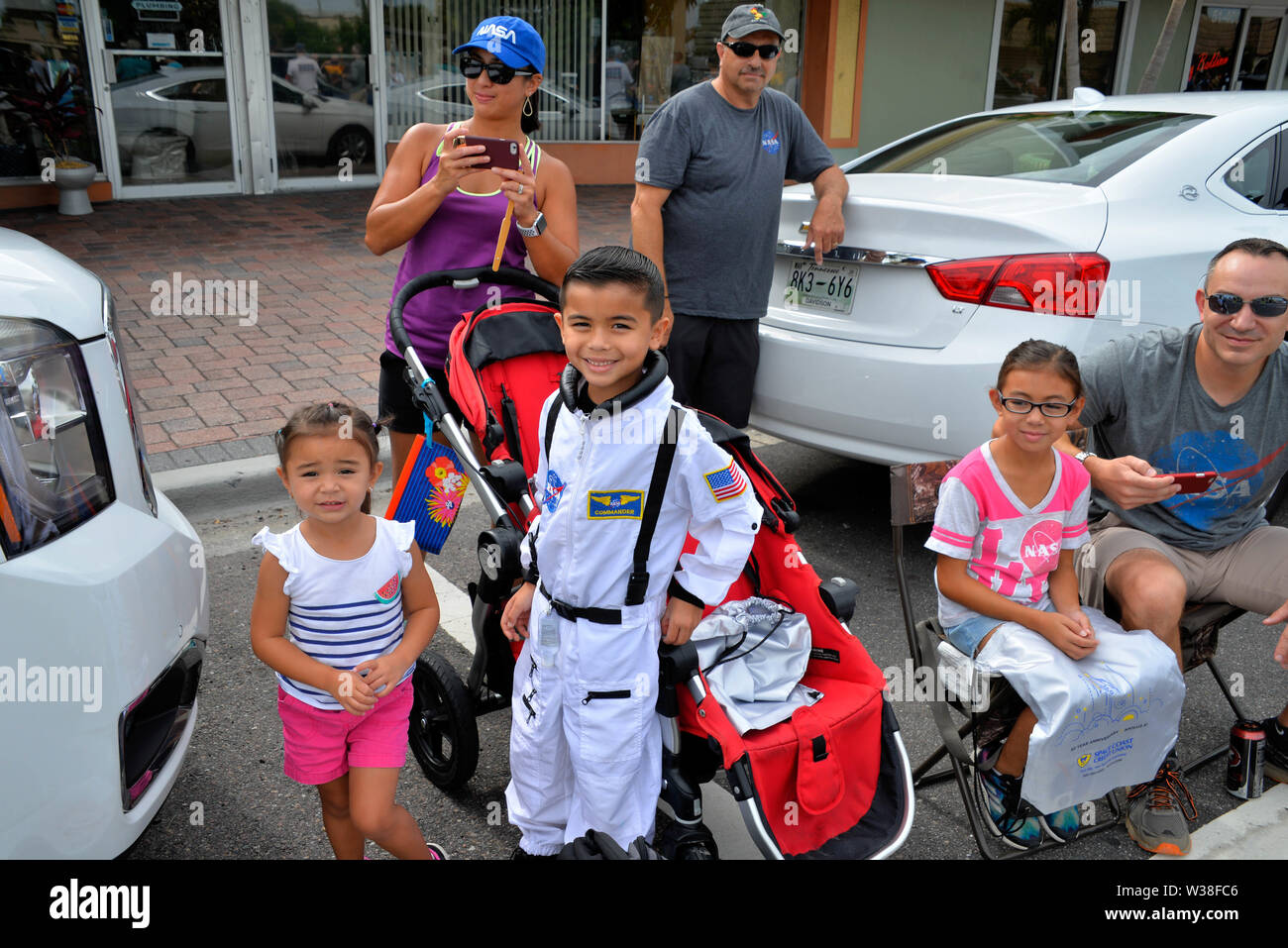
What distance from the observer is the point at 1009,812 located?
2.85 m

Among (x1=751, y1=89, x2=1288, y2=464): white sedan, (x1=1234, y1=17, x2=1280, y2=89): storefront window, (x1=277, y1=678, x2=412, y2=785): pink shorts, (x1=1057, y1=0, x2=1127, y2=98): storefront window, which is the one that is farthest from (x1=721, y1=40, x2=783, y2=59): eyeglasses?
(x1=1234, y1=17, x2=1280, y2=89): storefront window

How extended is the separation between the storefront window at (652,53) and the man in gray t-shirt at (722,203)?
9873 mm

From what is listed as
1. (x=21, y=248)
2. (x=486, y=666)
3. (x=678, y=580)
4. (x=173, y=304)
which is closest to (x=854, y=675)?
(x=678, y=580)

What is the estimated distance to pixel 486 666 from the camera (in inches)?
114

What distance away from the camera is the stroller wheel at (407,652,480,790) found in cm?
282

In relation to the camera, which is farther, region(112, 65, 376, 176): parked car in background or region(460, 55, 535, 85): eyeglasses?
region(112, 65, 376, 176): parked car in background

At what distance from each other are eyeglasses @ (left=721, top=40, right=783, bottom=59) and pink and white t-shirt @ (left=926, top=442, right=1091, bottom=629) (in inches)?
70.6

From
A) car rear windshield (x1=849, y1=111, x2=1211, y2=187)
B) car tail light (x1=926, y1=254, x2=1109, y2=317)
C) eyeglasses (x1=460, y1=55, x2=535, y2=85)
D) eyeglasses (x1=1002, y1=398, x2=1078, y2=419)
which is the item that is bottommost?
eyeglasses (x1=1002, y1=398, x2=1078, y2=419)

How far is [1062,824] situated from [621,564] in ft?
4.98

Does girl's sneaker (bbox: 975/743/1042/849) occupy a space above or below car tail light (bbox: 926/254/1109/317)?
below

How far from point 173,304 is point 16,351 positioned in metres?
5.66

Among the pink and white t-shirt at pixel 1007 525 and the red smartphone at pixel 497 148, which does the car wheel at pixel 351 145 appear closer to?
the red smartphone at pixel 497 148

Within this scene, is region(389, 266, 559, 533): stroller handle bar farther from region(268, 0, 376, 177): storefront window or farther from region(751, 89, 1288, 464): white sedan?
region(268, 0, 376, 177): storefront window
